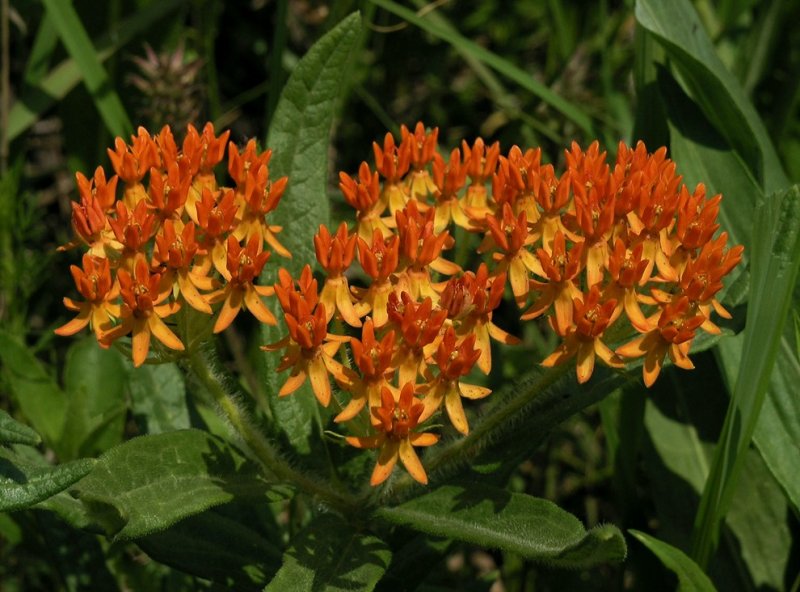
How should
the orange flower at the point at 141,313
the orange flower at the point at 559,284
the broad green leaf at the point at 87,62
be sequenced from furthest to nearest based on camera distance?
1. the broad green leaf at the point at 87,62
2. the orange flower at the point at 559,284
3. the orange flower at the point at 141,313

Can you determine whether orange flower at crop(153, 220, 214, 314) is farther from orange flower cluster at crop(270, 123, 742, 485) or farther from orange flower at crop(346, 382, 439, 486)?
orange flower at crop(346, 382, 439, 486)

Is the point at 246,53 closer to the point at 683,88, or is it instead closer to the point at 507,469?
the point at 683,88

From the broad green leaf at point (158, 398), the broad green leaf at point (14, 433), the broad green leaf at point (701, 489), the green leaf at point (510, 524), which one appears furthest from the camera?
the broad green leaf at point (701, 489)

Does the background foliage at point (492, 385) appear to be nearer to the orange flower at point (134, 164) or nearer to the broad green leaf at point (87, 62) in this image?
the broad green leaf at point (87, 62)

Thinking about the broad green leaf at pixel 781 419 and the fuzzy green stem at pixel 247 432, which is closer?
the fuzzy green stem at pixel 247 432

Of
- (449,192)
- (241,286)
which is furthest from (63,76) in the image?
(241,286)

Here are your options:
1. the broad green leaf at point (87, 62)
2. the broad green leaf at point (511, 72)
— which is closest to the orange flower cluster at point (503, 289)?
the broad green leaf at point (511, 72)

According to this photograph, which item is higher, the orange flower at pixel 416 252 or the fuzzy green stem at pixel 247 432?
the orange flower at pixel 416 252

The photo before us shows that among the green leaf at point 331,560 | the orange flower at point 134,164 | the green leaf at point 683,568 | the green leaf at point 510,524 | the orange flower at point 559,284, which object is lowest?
the green leaf at point 683,568
